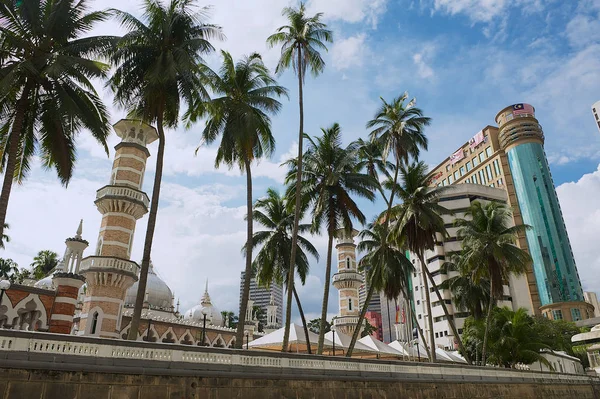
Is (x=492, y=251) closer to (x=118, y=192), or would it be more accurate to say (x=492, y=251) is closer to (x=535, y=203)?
(x=118, y=192)

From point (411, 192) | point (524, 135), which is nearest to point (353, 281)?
point (411, 192)

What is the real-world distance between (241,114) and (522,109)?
102133 millimetres

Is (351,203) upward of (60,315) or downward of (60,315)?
upward

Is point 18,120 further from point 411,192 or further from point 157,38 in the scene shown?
point 411,192

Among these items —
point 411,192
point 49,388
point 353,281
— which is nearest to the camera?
point 49,388

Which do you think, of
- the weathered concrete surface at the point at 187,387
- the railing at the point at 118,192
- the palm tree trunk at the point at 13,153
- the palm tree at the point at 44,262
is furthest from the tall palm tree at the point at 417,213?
the palm tree at the point at 44,262

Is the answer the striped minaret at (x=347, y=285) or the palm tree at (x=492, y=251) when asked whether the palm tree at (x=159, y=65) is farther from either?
the striped minaret at (x=347, y=285)

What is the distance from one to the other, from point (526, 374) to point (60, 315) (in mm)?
30334

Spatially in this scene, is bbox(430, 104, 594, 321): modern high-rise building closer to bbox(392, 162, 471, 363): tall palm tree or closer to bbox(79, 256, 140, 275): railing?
bbox(392, 162, 471, 363): tall palm tree

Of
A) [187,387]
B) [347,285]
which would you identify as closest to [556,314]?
[347,285]

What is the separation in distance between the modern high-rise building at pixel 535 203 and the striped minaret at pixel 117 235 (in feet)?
230

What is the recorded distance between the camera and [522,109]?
105 metres

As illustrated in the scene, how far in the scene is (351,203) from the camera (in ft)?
85.7

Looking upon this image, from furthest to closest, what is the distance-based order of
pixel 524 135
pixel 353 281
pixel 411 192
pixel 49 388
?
pixel 524 135, pixel 353 281, pixel 411 192, pixel 49 388
